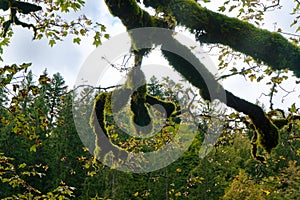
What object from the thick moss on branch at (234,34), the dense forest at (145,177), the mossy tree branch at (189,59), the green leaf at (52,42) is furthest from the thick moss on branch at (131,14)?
the dense forest at (145,177)

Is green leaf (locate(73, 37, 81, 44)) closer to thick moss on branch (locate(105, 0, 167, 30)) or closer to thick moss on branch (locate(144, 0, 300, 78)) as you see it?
thick moss on branch (locate(105, 0, 167, 30))

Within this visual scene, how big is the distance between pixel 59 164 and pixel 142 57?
30.3m

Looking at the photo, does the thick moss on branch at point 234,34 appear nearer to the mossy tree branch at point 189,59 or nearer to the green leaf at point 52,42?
the mossy tree branch at point 189,59

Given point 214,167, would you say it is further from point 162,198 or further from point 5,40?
point 5,40

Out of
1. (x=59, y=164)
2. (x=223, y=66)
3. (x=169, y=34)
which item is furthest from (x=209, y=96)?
(x=59, y=164)

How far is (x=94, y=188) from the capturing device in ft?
96.2

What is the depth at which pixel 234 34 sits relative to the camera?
11.7 feet

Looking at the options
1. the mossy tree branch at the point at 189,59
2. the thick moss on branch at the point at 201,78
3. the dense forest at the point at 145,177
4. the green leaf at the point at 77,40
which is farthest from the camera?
the dense forest at the point at 145,177

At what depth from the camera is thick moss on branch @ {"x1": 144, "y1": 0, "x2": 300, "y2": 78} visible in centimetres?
346

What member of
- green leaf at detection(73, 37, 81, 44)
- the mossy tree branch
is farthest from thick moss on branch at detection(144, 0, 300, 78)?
green leaf at detection(73, 37, 81, 44)

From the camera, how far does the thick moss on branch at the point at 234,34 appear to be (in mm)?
3463

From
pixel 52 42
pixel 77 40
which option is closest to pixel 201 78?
pixel 77 40

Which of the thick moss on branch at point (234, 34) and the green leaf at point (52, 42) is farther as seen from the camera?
the green leaf at point (52, 42)

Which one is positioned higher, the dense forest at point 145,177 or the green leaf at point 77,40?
the dense forest at point 145,177
